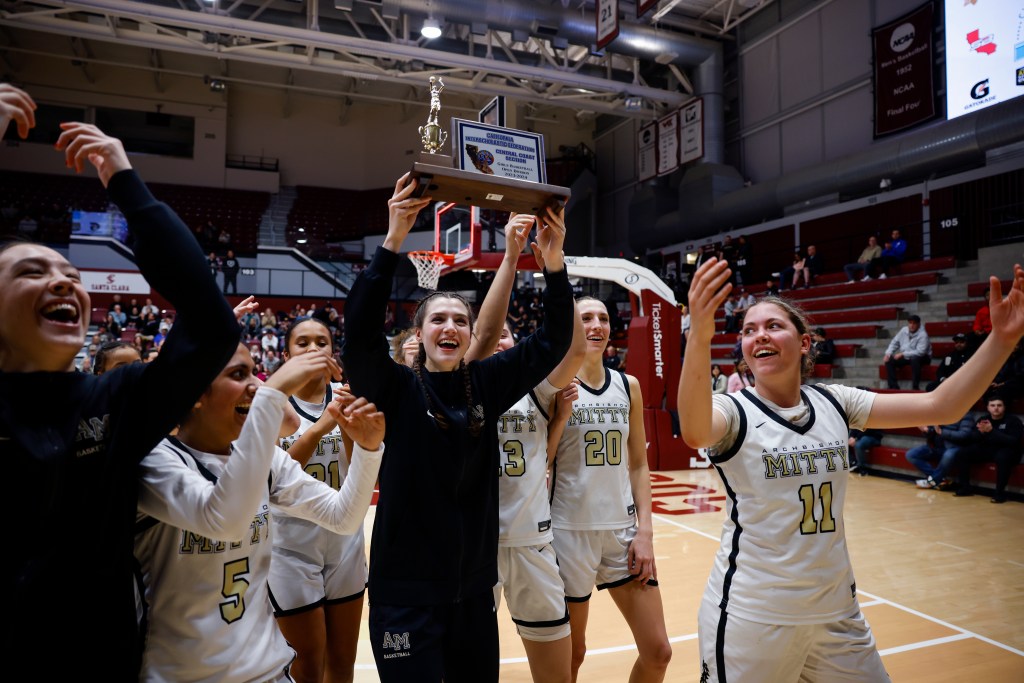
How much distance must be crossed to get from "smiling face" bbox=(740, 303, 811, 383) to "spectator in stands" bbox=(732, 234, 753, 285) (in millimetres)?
15430

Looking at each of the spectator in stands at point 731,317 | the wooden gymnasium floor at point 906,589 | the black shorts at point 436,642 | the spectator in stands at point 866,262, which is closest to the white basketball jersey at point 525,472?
the black shorts at point 436,642

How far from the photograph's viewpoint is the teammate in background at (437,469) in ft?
6.71

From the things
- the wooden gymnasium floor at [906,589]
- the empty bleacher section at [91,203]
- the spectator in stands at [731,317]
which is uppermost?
the empty bleacher section at [91,203]

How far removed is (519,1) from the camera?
1491cm

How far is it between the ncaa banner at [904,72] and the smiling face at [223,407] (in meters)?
15.1

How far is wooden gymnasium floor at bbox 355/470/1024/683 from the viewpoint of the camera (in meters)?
3.71

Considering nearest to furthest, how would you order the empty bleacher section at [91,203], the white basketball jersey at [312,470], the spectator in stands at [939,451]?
the white basketball jersey at [312,470] < the spectator in stands at [939,451] < the empty bleacher section at [91,203]

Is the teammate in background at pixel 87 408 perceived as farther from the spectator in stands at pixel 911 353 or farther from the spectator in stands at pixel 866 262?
the spectator in stands at pixel 866 262

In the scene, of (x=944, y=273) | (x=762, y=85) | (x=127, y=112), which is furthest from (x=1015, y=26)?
(x=127, y=112)

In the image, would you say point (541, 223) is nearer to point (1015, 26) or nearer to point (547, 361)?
point (547, 361)

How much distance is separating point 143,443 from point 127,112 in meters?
26.4

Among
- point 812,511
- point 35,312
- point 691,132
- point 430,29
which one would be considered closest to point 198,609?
point 35,312

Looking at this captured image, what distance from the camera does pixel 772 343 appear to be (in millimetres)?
2369

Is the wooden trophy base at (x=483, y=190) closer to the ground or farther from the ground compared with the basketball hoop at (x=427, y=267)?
closer to the ground
